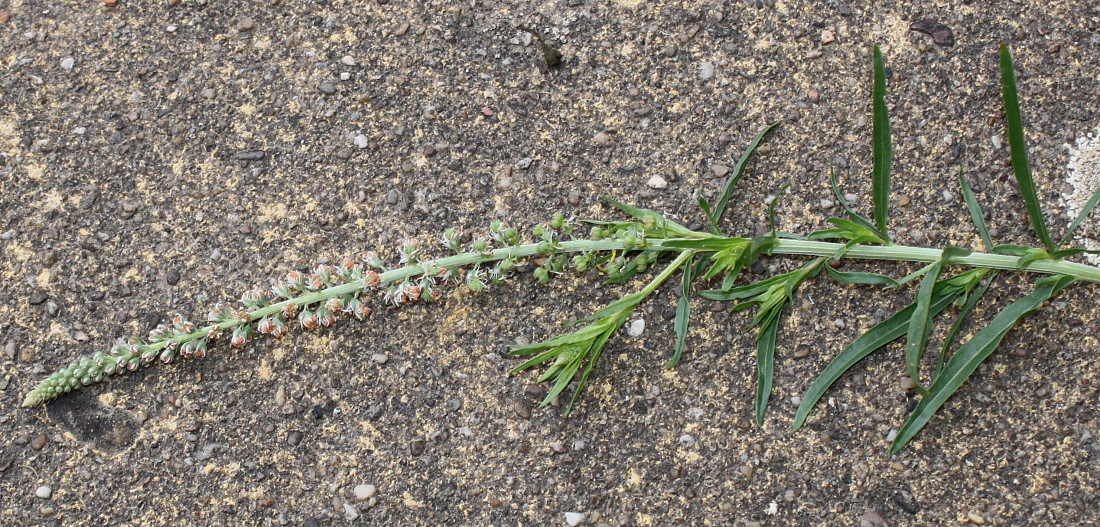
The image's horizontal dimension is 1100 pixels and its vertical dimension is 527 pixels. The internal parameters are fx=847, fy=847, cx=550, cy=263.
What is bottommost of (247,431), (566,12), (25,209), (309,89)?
(247,431)

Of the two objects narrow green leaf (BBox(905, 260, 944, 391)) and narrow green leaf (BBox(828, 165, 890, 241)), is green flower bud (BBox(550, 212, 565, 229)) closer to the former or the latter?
narrow green leaf (BBox(828, 165, 890, 241))

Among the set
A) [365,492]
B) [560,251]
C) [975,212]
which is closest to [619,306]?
[560,251]

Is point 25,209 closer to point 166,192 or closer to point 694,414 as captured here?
point 166,192

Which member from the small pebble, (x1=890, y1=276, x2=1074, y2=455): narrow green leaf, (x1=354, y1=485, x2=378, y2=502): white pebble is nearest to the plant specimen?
(x1=890, y1=276, x2=1074, y2=455): narrow green leaf

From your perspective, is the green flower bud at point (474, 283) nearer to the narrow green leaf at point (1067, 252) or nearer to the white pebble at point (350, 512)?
the white pebble at point (350, 512)

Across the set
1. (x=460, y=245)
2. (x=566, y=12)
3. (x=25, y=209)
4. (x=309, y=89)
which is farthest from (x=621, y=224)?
(x=25, y=209)

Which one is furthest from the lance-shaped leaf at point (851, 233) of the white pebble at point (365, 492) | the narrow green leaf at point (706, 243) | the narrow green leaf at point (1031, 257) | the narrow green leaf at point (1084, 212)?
the white pebble at point (365, 492)
